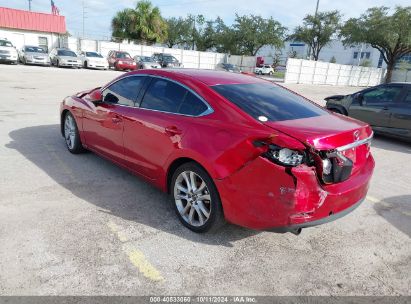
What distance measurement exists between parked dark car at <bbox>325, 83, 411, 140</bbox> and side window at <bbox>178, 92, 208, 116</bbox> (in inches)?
249

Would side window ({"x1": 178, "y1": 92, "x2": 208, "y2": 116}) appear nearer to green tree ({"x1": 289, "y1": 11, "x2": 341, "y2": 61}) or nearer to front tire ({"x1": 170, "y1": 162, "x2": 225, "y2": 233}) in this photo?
front tire ({"x1": 170, "y1": 162, "x2": 225, "y2": 233})

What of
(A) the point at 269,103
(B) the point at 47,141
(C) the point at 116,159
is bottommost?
(B) the point at 47,141

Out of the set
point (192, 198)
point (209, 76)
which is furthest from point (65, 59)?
point (192, 198)

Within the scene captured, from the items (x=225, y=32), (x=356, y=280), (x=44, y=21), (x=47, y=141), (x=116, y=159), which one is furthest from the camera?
(x=225, y=32)

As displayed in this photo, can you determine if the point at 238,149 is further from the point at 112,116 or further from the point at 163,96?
the point at 112,116

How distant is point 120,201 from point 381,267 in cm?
285

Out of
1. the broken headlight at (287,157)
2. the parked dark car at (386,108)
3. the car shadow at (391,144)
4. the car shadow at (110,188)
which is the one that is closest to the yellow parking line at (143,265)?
the car shadow at (110,188)

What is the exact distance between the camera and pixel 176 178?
373cm

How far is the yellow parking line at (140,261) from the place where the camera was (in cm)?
291

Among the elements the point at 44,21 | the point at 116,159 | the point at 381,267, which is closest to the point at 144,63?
the point at 44,21

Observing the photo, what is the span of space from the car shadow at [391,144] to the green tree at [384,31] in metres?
33.6

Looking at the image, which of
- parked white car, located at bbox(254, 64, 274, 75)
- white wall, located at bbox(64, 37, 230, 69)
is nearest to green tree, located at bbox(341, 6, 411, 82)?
parked white car, located at bbox(254, 64, 274, 75)

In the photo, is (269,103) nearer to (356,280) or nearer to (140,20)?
(356,280)

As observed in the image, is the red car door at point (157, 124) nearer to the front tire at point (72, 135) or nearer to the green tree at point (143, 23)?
the front tire at point (72, 135)
